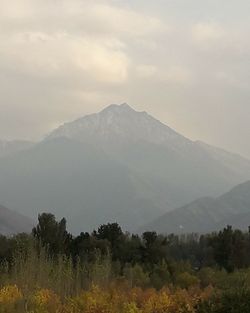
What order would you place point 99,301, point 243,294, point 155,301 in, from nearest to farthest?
point 243,294 < point 99,301 < point 155,301

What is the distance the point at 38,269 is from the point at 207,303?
7.38 m

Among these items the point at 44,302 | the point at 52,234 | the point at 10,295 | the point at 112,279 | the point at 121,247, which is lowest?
the point at 44,302

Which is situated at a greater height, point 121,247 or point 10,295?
point 121,247

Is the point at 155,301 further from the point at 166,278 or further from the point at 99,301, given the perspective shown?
the point at 166,278

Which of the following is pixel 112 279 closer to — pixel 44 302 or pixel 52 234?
pixel 44 302

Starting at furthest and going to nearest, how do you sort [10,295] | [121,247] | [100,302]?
[121,247], [100,302], [10,295]

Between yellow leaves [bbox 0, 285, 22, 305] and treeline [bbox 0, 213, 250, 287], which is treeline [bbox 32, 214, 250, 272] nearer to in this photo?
treeline [bbox 0, 213, 250, 287]

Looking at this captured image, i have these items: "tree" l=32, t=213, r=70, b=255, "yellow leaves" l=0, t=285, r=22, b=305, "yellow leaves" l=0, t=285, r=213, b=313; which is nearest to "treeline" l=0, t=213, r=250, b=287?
"tree" l=32, t=213, r=70, b=255

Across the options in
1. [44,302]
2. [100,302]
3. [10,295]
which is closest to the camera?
[44,302]

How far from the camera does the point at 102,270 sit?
915 inches

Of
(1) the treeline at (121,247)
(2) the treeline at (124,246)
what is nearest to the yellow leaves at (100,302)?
(1) the treeline at (121,247)

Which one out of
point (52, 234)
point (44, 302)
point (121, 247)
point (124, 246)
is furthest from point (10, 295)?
point (124, 246)

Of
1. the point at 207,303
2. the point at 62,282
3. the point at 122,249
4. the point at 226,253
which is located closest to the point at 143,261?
the point at 122,249

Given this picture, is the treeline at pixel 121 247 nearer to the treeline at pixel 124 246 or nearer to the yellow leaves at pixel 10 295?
the treeline at pixel 124 246
